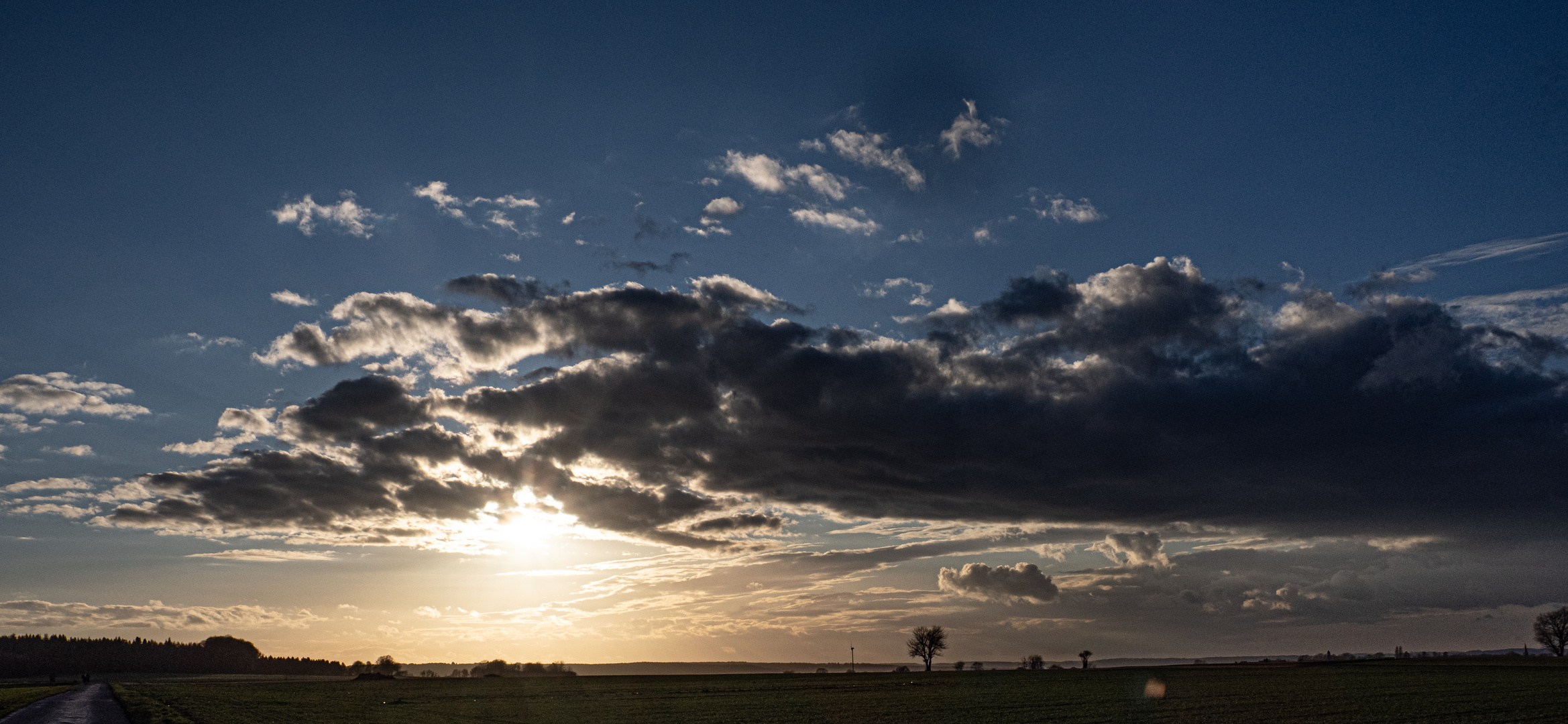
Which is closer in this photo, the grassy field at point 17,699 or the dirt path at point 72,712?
the dirt path at point 72,712

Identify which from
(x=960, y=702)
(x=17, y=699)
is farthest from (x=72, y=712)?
(x=960, y=702)

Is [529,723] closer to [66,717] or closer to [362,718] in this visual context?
[362,718]

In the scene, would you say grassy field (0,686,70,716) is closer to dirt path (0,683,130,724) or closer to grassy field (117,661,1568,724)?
dirt path (0,683,130,724)

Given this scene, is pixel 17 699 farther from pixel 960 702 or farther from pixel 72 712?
pixel 960 702

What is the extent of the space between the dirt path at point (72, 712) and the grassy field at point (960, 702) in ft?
9.88

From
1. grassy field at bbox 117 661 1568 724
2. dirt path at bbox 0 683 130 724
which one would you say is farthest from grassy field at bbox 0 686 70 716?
grassy field at bbox 117 661 1568 724

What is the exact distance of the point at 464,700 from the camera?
333ft

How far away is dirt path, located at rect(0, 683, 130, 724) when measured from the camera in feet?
201

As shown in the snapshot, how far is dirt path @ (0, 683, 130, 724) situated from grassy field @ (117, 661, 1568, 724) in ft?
9.88

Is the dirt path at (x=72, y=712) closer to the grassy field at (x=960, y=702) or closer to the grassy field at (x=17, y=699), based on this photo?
the grassy field at (x=17, y=699)

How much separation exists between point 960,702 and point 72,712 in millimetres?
75892

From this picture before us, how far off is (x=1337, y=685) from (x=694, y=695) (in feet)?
245

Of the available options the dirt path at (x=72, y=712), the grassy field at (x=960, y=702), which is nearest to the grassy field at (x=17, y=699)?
the dirt path at (x=72, y=712)

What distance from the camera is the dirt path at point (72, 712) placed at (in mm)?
61406
